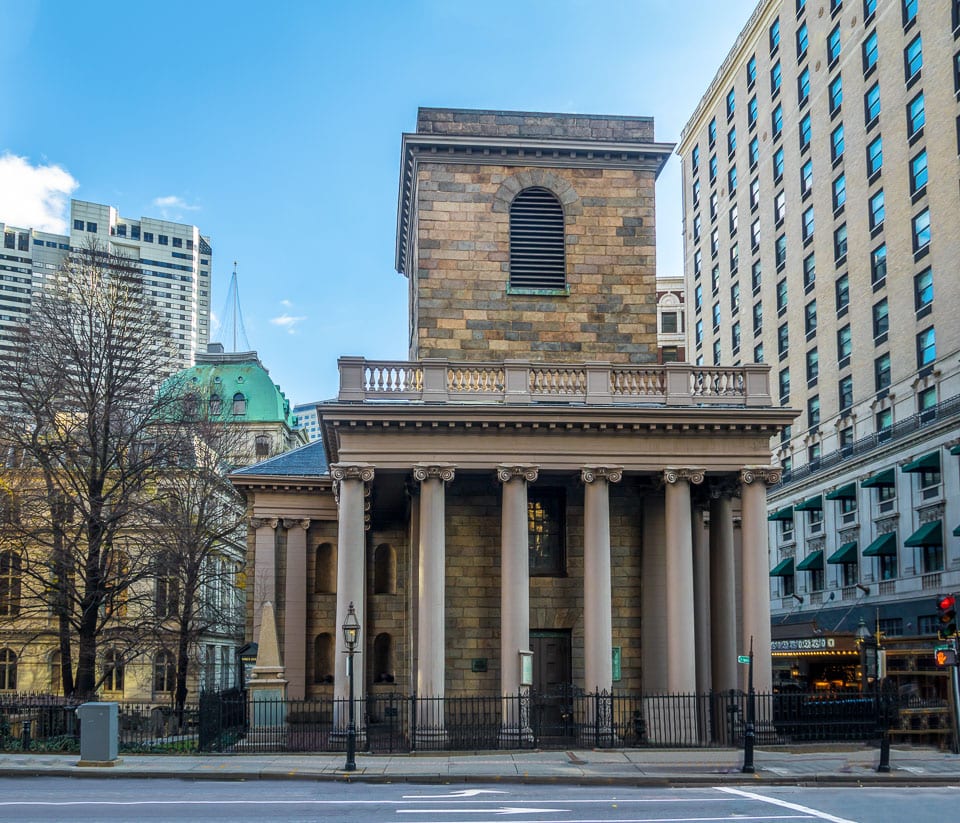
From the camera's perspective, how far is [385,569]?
42188 mm

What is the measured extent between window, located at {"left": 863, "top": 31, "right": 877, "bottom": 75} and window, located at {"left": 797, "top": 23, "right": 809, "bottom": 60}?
8174mm

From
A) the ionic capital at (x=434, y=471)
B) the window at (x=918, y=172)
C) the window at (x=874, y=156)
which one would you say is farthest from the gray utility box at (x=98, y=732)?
the window at (x=874, y=156)

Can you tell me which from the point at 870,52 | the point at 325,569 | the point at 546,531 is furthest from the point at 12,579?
the point at 870,52

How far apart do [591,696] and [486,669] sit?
4.99 metres

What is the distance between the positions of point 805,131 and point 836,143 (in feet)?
15.5

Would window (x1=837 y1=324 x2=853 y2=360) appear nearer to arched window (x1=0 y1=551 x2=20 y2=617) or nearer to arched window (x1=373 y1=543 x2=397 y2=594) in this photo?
arched window (x1=373 y1=543 x2=397 y2=594)

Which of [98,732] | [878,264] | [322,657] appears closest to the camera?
[98,732]

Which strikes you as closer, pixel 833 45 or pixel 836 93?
pixel 836 93

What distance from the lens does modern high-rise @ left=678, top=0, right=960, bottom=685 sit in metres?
48.7

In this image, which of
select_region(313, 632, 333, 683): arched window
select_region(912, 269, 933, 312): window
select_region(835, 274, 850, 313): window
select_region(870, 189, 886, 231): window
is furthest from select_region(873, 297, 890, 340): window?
select_region(313, 632, 333, 683): arched window

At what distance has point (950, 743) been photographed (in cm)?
2755

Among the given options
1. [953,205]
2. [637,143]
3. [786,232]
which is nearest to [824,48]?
[786,232]

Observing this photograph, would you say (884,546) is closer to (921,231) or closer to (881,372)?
(881,372)

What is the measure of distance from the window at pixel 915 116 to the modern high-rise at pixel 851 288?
115 mm
